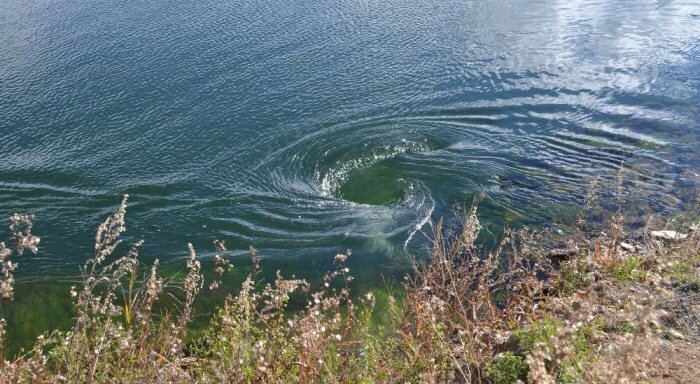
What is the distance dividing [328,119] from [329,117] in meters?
0.09

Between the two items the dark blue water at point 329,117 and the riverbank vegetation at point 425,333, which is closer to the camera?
the riverbank vegetation at point 425,333

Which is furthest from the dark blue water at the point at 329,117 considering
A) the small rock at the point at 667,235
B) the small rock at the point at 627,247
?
the small rock at the point at 627,247

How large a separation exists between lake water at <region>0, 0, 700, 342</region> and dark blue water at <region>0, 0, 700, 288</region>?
5 cm

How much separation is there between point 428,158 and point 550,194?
228cm

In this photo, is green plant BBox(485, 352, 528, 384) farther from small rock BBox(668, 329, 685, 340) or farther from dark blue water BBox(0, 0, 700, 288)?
dark blue water BBox(0, 0, 700, 288)

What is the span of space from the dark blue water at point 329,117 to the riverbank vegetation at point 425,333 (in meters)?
1.82

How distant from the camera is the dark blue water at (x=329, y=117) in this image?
1036cm

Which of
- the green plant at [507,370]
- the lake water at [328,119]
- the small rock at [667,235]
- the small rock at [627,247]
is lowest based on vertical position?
the small rock at [667,235]

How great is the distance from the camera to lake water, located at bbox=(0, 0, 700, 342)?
10266 millimetres

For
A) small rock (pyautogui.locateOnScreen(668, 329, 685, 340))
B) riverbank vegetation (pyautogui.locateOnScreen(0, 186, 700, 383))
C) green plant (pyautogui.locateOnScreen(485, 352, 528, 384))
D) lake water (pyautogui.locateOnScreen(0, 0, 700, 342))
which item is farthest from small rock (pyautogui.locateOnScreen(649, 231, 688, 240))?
green plant (pyautogui.locateOnScreen(485, 352, 528, 384))

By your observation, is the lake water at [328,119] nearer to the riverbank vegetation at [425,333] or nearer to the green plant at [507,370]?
the riverbank vegetation at [425,333]

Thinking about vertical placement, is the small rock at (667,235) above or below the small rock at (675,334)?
below

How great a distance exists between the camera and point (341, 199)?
10.8 metres

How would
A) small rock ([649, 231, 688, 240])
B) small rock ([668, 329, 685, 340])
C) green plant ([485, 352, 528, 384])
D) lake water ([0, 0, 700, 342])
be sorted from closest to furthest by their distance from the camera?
1. green plant ([485, 352, 528, 384])
2. small rock ([668, 329, 685, 340])
3. small rock ([649, 231, 688, 240])
4. lake water ([0, 0, 700, 342])
